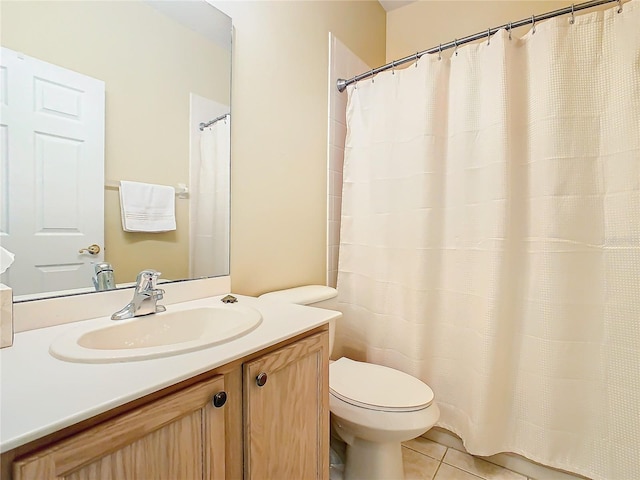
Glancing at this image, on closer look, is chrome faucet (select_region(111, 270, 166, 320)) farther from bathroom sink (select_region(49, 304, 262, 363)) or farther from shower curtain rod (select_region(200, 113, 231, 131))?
shower curtain rod (select_region(200, 113, 231, 131))

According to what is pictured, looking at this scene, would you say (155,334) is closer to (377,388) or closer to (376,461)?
(377,388)

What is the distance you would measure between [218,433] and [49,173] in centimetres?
77

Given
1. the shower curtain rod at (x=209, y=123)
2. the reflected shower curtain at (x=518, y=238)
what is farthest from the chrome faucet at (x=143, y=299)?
the reflected shower curtain at (x=518, y=238)

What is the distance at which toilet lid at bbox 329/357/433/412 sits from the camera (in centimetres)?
116

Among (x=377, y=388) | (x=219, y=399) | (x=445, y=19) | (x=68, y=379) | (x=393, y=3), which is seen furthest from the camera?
(x=393, y=3)

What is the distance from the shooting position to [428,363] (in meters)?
1.55

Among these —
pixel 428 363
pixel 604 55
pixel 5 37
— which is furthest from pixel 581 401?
pixel 5 37

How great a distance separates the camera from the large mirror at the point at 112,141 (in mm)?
805

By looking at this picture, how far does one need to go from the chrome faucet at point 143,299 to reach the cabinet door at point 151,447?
39 centimetres

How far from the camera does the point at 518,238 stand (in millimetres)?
1356

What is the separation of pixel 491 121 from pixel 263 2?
1.09 meters

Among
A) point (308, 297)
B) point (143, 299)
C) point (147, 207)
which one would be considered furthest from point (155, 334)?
point (308, 297)

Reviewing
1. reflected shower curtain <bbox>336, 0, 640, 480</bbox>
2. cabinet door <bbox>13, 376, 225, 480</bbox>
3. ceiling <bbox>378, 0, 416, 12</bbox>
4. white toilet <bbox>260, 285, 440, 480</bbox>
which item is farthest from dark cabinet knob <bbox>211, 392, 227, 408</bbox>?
ceiling <bbox>378, 0, 416, 12</bbox>

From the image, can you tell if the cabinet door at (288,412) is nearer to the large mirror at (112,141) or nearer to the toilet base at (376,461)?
the toilet base at (376,461)
